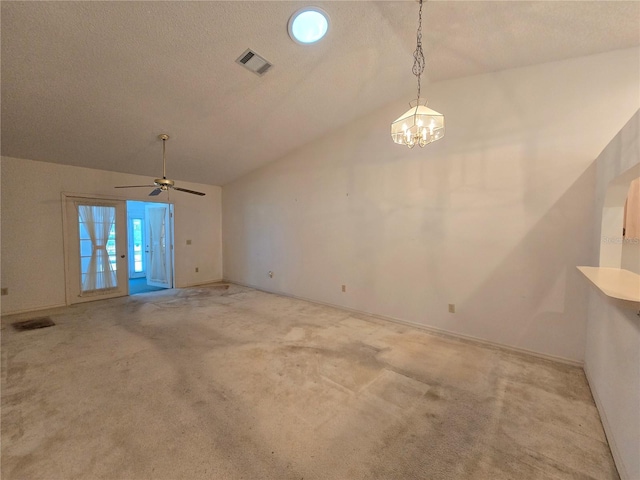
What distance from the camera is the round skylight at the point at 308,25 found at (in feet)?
8.19

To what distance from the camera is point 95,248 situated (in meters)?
5.28

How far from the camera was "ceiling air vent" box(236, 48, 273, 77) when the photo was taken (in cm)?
283

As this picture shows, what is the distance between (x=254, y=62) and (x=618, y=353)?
13.8 ft

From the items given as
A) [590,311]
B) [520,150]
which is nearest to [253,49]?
[520,150]

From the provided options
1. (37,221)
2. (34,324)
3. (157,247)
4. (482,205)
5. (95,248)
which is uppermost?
(482,205)

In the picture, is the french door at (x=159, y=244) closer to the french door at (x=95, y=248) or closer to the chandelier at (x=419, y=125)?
the french door at (x=95, y=248)

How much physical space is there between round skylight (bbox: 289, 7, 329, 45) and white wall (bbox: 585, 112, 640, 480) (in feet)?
Answer: 8.66

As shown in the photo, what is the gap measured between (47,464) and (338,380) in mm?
2118

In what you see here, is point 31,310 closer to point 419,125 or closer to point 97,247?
point 97,247

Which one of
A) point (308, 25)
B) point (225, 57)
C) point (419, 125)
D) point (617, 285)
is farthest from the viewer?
point (225, 57)

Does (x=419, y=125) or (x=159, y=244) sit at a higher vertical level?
(x=419, y=125)

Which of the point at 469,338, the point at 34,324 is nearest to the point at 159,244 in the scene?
the point at 34,324

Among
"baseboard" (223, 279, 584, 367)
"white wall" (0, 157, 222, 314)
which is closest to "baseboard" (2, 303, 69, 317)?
"white wall" (0, 157, 222, 314)

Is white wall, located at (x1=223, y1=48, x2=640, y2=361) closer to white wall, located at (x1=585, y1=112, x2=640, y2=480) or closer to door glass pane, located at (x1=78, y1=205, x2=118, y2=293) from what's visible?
white wall, located at (x1=585, y1=112, x2=640, y2=480)
